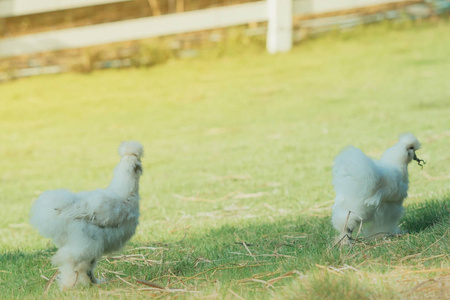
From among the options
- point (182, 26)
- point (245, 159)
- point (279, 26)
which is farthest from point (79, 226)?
point (279, 26)

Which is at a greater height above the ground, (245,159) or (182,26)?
(182,26)

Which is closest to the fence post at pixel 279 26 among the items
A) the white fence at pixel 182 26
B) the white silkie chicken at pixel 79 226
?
the white fence at pixel 182 26

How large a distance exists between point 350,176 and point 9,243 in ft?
10.1

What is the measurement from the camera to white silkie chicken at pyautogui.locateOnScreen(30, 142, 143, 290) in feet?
11.7

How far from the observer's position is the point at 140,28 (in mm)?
13297

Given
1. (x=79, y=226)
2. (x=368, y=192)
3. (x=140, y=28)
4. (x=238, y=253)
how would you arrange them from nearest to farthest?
(x=79, y=226) < (x=368, y=192) < (x=238, y=253) < (x=140, y=28)

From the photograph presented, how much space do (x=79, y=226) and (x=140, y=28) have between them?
10.2m

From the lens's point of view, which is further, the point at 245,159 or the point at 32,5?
the point at 32,5

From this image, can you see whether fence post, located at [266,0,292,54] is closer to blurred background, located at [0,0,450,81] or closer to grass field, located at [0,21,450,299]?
blurred background, located at [0,0,450,81]

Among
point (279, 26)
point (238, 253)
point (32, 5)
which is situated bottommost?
point (238, 253)

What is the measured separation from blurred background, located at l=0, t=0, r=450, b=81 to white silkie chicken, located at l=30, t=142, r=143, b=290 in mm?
9933

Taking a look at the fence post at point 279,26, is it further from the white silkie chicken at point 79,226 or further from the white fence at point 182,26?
the white silkie chicken at point 79,226

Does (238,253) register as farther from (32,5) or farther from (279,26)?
(32,5)

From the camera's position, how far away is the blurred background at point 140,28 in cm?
1302
